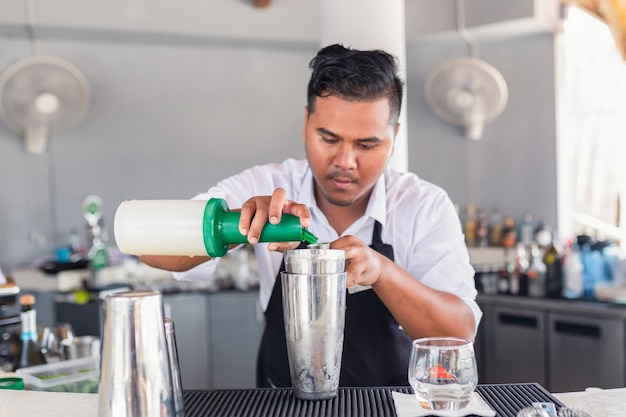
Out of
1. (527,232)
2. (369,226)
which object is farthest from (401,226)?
(527,232)

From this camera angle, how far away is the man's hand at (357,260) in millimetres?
1419

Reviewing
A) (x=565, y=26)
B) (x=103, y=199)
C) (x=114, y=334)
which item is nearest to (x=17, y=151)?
(x=103, y=199)

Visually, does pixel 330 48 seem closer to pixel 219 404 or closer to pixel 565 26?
pixel 219 404

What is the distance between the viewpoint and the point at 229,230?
1295 mm

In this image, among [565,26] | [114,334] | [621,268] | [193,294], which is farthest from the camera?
[565,26]

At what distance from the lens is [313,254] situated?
1221 millimetres

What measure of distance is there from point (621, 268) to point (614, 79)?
1.63 meters

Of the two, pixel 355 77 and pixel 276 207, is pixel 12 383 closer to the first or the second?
pixel 276 207

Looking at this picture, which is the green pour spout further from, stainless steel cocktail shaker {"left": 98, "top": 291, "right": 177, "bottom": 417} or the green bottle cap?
the green bottle cap

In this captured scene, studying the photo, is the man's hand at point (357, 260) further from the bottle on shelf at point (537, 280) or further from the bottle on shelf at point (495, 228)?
the bottle on shelf at point (495, 228)

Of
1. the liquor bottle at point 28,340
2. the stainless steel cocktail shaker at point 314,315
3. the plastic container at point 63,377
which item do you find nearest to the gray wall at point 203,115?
the liquor bottle at point 28,340

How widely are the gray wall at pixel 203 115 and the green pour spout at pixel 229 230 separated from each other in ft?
14.1

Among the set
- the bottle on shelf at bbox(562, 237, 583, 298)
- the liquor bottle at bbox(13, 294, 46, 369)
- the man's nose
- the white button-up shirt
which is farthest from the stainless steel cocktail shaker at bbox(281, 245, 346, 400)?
the bottle on shelf at bbox(562, 237, 583, 298)

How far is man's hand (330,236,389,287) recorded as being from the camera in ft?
4.66
